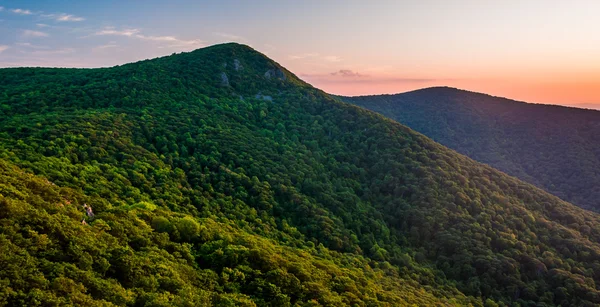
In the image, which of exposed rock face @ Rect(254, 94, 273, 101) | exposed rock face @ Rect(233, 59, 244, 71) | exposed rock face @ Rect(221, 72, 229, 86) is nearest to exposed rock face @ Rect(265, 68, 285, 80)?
exposed rock face @ Rect(233, 59, 244, 71)

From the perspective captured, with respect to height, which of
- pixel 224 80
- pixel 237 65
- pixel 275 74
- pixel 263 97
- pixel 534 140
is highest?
pixel 237 65

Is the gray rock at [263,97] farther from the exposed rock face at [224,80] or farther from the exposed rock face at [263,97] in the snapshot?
the exposed rock face at [224,80]

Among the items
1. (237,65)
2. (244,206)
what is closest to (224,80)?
(237,65)

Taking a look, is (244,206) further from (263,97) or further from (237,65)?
(237,65)

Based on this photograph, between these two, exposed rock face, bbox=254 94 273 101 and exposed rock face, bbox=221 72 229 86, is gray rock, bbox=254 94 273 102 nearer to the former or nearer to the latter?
exposed rock face, bbox=254 94 273 101

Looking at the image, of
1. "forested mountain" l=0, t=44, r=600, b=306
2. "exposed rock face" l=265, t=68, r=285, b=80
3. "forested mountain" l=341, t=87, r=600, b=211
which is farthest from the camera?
"forested mountain" l=341, t=87, r=600, b=211

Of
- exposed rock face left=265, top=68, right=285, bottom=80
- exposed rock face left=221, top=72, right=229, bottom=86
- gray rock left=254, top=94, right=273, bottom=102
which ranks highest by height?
exposed rock face left=265, top=68, right=285, bottom=80

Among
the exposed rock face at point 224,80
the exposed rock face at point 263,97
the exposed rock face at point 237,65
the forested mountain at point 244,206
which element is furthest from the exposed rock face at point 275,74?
the exposed rock face at point 224,80
